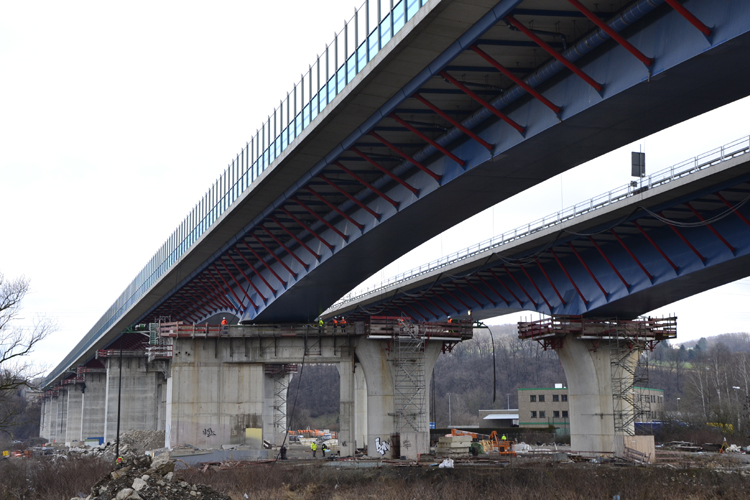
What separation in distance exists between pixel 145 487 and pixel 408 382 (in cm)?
2583

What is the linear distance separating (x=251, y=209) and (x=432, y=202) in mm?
11719

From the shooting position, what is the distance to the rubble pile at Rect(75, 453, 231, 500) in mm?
24562

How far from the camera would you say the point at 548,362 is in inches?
7357

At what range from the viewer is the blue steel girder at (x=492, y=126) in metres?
17.9

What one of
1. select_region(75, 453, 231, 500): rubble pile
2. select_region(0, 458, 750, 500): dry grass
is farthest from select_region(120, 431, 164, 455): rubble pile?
select_region(75, 453, 231, 500): rubble pile

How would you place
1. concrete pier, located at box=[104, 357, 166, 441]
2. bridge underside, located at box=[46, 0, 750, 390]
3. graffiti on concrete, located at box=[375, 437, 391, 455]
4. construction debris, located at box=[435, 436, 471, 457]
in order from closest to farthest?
1. bridge underside, located at box=[46, 0, 750, 390]
2. graffiti on concrete, located at box=[375, 437, 391, 455]
3. construction debris, located at box=[435, 436, 471, 457]
4. concrete pier, located at box=[104, 357, 166, 441]

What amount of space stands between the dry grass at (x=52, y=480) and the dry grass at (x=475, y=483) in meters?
4.84

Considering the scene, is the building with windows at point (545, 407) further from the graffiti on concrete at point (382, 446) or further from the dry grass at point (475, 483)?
the dry grass at point (475, 483)

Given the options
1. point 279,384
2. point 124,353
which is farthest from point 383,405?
point 279,384

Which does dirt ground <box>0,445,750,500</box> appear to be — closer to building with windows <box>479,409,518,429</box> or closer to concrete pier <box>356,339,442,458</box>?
concrete pier <box>356,339,442,458</box>

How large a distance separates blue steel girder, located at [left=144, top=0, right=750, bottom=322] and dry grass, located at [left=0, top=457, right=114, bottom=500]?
14.7m

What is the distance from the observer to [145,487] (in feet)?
82.0

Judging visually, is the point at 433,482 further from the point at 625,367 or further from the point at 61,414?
the point at 61,414

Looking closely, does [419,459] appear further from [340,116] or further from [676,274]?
[340,116]
